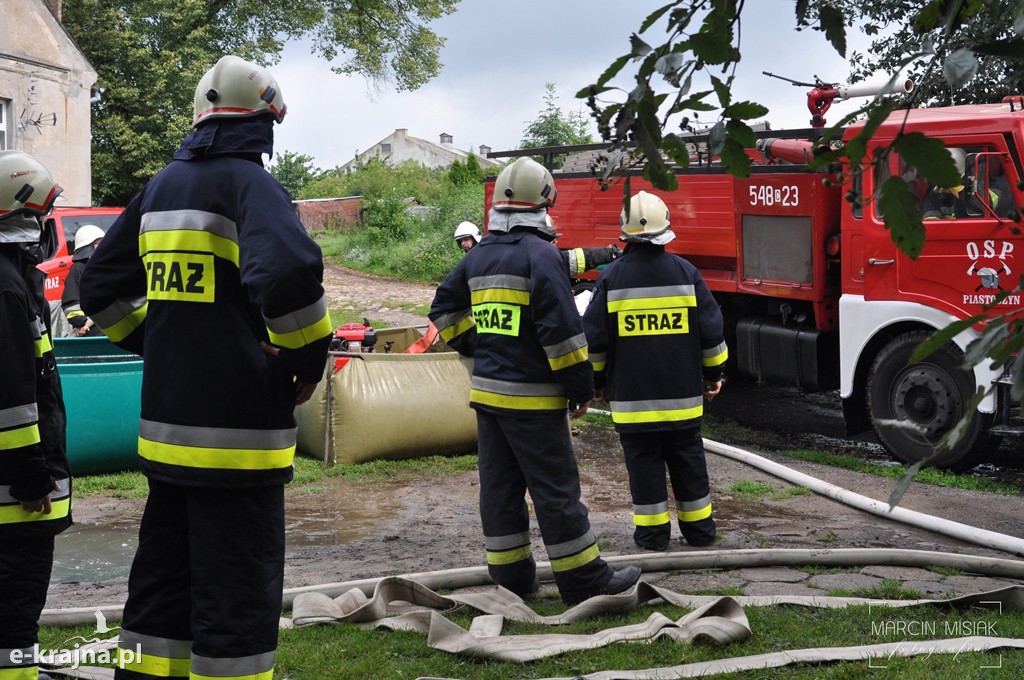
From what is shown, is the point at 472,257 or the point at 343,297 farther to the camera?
the point at 343,297

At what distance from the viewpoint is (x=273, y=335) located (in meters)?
3.09

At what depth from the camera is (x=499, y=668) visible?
4062 mm

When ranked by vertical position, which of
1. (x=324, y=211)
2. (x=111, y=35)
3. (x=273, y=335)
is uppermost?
(x=111, y=35)

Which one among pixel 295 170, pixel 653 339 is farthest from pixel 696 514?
pixel 295 170

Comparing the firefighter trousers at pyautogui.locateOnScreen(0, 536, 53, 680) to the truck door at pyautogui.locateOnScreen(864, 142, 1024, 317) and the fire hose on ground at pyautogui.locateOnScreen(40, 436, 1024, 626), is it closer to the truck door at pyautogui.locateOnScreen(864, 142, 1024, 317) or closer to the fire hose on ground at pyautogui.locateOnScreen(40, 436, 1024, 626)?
the fire hose on ground at pyautogui.locateOnScreen(40, 436, 1024, 626)

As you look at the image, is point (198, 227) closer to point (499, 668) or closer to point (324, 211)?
point (499, 668)

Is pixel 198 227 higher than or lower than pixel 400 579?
higher

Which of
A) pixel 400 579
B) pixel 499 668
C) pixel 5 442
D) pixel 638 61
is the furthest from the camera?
pixel 400 579

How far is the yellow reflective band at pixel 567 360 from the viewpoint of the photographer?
4.86m

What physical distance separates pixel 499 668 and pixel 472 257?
6.76ft

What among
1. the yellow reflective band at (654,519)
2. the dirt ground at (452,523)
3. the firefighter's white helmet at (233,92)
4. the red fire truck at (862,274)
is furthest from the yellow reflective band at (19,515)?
the red fire truck at (862,274)

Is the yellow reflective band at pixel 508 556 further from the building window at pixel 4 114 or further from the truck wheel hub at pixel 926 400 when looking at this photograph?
the building window at pixel 4 114

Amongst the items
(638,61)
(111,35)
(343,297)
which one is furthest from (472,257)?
(111,35)

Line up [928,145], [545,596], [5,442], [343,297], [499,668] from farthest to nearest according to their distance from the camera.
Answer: [343,297]
[545,596]
[499,668]
[5,442]
[928,145]
